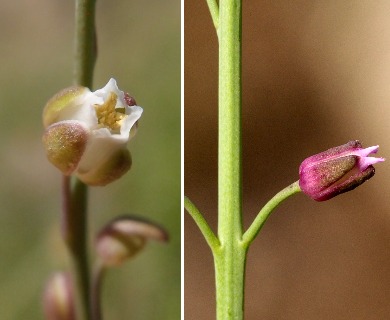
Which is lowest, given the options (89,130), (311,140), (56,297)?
(56,297)

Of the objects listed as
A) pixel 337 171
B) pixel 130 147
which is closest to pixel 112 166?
pixel 130 147

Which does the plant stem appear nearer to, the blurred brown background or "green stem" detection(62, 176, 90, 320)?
"green stem" detection(62, 176, 90, 320)

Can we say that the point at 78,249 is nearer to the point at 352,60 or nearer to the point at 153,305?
the point at 153,305

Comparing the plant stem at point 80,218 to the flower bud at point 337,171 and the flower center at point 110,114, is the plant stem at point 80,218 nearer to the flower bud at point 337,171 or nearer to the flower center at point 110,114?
the flower center at point 110,114

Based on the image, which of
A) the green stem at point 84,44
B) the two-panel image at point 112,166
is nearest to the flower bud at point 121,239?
the two-panel image at point 112,166

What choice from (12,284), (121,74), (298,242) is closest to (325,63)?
(298,242)

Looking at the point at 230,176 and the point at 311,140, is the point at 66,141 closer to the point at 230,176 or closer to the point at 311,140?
the point at 230,176

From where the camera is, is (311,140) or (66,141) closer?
(66,141)
